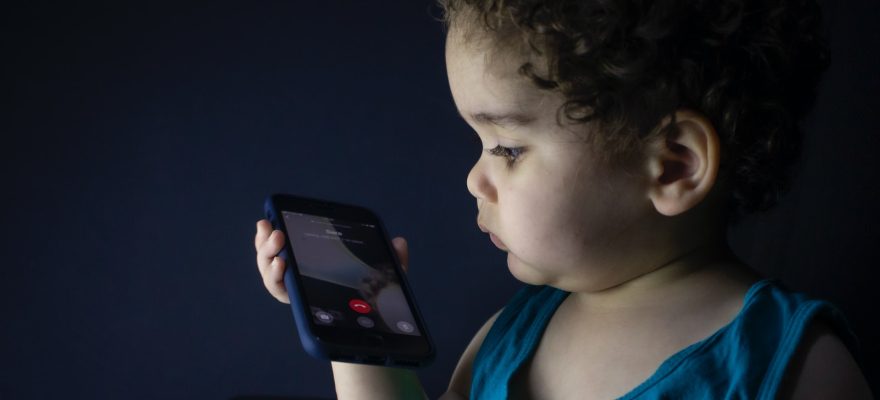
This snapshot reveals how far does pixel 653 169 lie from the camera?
702 mm

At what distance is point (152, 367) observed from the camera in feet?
3.58

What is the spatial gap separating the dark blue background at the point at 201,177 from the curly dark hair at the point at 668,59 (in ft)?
0.89

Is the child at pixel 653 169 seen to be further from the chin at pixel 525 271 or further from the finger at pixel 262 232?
the finger at pixel 262 232

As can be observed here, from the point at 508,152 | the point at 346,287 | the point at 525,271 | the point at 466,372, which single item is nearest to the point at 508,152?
the point at 508,152

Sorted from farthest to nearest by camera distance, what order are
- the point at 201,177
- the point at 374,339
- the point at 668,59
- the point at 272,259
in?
the point at 201,177
the point at 272,259
the point at 374,339
the point at 668,59

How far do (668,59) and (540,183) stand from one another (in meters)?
0.13

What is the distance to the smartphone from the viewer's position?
75 centimetres

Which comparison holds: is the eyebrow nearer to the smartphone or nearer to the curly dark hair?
the curly dark hair

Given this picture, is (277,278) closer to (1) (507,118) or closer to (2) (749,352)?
(1) (507,118)

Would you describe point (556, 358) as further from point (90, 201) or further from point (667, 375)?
point (90, 201)

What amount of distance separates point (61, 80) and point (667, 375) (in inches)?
28.3

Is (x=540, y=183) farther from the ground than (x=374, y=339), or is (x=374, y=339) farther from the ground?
(x=540, y=183)

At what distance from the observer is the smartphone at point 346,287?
29.5 inches

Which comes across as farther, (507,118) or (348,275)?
(348,275)
